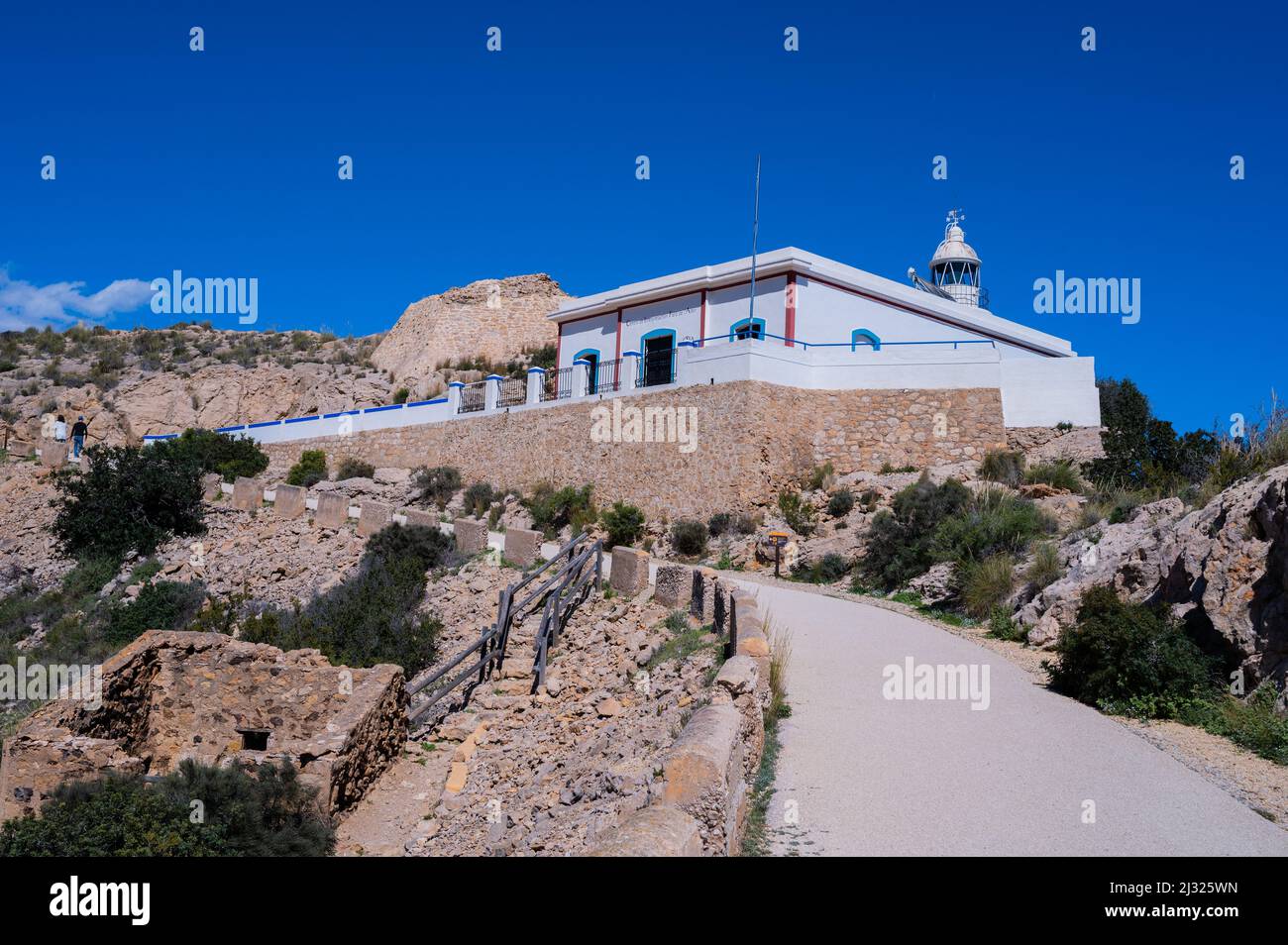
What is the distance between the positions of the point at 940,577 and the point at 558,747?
7132mm

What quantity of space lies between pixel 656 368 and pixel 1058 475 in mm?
11870

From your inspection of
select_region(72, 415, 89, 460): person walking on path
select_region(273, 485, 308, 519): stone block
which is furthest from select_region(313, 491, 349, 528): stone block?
select_region(72, 415, 89, 460): person walking on path

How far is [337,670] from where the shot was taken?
10.6 meters

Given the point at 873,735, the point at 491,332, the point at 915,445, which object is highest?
the point at 491,332

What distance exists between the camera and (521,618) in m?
15.3

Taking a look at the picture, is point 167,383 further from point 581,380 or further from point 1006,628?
point 1006,628

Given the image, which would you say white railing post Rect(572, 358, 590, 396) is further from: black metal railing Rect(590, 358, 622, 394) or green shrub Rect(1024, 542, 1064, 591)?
green shrub Rect(1024, 542, 1064, 591)

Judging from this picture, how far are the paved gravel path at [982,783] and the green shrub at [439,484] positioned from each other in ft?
63.1

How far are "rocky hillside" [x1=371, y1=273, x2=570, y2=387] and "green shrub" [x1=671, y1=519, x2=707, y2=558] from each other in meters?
22.1

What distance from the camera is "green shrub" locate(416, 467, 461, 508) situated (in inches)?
1080

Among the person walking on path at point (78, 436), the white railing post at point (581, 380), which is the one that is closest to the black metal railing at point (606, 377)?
the white railing post at point (581, 380)

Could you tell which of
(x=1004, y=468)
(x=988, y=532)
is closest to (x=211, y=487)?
(x=1004, y=468)
